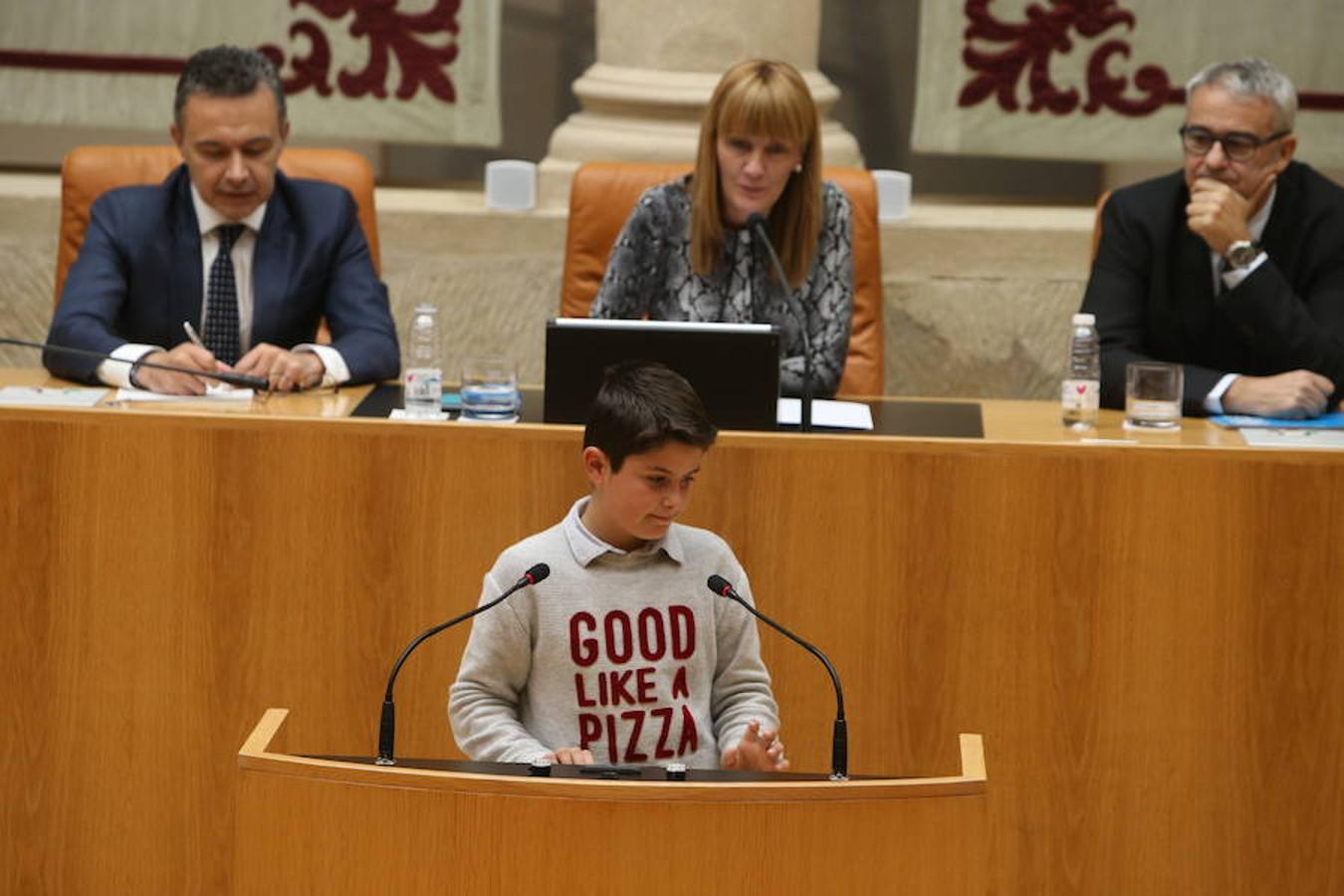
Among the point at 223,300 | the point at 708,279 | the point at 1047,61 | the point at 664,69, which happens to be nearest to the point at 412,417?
the point at 223,300

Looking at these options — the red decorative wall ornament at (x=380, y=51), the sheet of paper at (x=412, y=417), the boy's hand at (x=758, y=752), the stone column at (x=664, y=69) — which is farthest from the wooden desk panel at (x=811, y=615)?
the red decorative wall ornament at (x=380, y=51)

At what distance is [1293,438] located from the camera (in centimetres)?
342

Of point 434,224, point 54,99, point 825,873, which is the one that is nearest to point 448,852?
point 825,873

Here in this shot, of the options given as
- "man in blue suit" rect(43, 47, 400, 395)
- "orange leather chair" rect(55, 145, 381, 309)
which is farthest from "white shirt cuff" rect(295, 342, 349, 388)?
"orange leather chair" rect(55, 145, 381, 309)

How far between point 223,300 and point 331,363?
1.18 feet

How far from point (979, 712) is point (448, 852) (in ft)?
4.70

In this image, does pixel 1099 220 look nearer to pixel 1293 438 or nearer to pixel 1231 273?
pixel 1231 273

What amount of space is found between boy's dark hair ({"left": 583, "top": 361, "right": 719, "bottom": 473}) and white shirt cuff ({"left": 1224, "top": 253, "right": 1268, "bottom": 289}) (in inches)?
61.8

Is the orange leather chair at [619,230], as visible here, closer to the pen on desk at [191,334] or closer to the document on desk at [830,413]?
the document on desk at [830,413]

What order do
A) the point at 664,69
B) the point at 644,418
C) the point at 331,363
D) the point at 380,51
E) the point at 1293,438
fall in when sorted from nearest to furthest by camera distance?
1. the point at 644,418
2. the point at 1293,438
3. the point at 331,363
4. the point at 664,69
5. the point at 380,51

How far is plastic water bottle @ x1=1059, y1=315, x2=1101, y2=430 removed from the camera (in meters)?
3.56

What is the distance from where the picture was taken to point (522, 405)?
144 inches

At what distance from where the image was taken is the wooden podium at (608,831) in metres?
2.10

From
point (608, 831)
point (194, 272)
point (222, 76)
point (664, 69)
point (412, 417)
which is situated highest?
point (664, 69)
